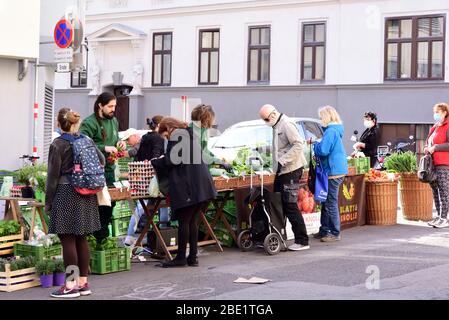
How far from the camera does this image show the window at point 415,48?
88.4ft

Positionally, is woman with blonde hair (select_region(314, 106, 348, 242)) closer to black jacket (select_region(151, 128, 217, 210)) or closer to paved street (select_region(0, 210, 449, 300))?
paved street (select_region(0, 210, 449, 300))

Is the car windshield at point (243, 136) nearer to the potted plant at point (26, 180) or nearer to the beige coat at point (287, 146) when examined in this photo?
the beige coat at point (287, 146)

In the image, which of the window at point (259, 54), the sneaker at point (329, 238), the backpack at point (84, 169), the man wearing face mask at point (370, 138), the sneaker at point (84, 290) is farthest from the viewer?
the window at point (259, 54)

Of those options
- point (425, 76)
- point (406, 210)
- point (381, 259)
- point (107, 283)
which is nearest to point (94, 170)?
point (107, 283)

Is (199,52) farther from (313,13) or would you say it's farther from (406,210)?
(406,210)

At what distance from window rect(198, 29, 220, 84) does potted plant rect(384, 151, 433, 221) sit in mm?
17522

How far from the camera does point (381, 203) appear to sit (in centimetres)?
1398

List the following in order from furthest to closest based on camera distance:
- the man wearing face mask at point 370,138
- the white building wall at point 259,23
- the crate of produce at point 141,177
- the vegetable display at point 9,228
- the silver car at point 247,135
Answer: the white building wall at point 259,23, the silver car at point 247,135, the man wearing face mask at point 370,138, the crate of produce at point 141,177, the vegetable display at point 9,228

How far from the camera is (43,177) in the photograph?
32.7 feet

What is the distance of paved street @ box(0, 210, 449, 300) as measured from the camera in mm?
8328

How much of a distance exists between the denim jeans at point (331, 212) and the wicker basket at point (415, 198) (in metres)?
2.48

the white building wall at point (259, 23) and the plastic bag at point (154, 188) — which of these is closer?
the plastic bag at point (154, 188)

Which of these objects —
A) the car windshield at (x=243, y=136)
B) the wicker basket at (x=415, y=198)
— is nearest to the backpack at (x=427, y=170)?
the wicker basket at (x=415, y=198)

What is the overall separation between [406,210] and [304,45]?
50.9 feet
